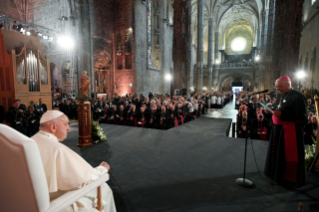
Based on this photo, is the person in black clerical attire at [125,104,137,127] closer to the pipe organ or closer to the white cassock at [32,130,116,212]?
the pipe organ

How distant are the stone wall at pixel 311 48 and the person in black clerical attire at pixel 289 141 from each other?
542 inches

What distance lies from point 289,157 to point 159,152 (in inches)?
102

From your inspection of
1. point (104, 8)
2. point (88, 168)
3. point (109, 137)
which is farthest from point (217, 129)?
point (104, 8)

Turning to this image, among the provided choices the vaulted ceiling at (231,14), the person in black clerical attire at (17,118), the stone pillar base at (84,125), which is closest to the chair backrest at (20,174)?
the stone pillar base at (84,125)

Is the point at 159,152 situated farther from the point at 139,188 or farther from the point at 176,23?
the point at 176,23

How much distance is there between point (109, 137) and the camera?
18.7ft

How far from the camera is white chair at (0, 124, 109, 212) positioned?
104 centimetres

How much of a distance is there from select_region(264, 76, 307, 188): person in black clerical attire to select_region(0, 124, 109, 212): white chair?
317 centimetres

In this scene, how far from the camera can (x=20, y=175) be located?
42.3 inches

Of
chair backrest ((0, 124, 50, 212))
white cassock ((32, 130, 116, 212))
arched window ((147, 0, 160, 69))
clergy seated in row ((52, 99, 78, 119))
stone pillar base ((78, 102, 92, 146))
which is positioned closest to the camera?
chair backrest ((0, 124, 50, 212))

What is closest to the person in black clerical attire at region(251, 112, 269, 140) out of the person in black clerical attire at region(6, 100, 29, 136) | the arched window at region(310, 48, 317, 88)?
the person in black clerical attire at region(6, 100, 29, 136)

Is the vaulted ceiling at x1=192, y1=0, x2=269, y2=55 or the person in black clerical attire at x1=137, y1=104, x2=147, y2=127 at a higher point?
the vaulted ceiling at x1=192, y1=0, x2=269, y2=55

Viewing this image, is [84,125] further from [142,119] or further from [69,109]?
[69,109]

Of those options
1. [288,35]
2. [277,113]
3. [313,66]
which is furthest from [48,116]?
[313,66]
